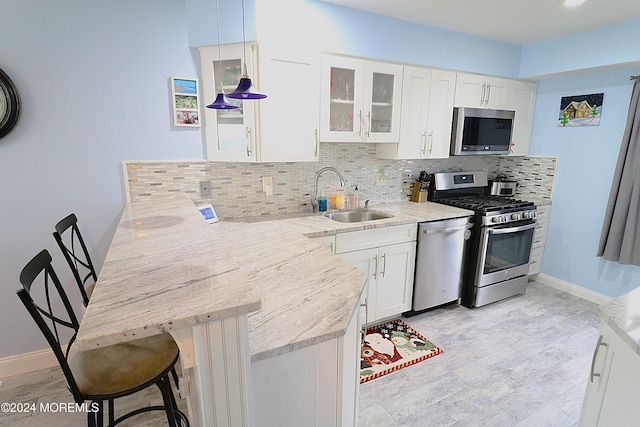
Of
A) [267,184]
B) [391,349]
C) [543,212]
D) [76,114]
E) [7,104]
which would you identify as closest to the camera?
[7,104]

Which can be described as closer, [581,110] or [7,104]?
[7,104]

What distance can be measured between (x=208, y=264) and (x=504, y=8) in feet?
Result: 9.31

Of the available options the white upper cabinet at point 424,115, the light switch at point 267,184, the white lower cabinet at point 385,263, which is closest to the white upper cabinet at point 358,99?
the white upper cabinet at point 424,115

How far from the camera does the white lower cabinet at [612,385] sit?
1083 mm

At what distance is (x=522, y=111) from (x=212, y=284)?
3.97 meters

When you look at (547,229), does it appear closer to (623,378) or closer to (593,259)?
(593,259)

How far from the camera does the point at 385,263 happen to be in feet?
8.97

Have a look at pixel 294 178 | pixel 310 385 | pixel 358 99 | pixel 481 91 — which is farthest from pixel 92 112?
pixel 481 91

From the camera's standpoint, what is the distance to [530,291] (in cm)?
363

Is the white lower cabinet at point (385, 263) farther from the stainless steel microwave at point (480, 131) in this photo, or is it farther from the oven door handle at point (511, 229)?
the stainless steel microwave at point (480, 131)

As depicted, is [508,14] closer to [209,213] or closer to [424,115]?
[424,115]

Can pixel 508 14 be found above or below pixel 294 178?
above

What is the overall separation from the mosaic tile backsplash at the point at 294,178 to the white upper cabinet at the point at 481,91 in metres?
0.66

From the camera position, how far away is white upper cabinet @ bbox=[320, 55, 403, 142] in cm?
261
